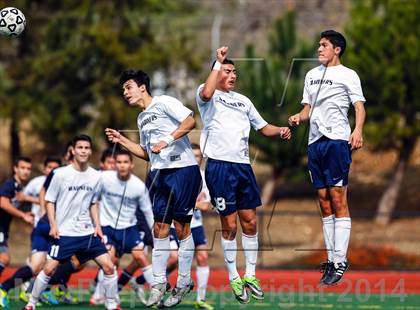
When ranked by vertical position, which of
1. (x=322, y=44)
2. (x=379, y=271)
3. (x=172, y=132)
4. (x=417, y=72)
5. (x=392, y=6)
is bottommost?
(x=379, y=271)

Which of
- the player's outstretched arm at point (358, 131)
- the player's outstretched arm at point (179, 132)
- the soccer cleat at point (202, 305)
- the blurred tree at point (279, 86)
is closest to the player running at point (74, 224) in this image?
the soccer cleat at point (202, 305)

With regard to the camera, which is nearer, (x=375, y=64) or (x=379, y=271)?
(x=379, y=271)

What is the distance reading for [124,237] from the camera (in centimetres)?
1723

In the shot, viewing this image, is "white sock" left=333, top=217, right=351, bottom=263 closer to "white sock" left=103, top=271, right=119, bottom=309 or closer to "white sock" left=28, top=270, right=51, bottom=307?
"white sock" left=103, top=271, right=119, bottom=309

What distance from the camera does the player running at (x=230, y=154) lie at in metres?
13.1

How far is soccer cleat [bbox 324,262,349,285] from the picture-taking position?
1293cm

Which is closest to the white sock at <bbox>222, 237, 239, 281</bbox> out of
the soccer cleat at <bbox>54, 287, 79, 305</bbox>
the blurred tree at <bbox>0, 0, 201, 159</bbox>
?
the soccer cleat at <bbox>54, 287, 79, 305</bbox>

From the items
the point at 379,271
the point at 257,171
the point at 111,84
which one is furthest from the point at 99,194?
the point at 257,171

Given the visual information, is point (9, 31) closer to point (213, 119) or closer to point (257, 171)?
point (213, 119)

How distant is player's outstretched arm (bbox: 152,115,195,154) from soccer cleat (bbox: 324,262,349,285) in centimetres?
242

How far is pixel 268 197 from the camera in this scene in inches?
1262

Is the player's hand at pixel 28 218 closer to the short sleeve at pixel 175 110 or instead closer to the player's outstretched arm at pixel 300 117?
the short sleeve at pixel 175 110

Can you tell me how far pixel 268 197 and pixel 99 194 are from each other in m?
15.8

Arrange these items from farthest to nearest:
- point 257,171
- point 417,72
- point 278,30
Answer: point 257,171, point 278,30, point 417,72
